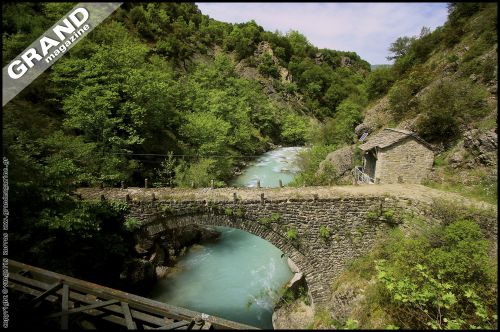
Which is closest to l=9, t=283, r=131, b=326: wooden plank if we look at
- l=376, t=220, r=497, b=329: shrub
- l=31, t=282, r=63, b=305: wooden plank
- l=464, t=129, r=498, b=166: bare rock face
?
l=31, t=282, r=63, b=305: wooden plank

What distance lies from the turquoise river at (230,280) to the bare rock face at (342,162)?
709cm

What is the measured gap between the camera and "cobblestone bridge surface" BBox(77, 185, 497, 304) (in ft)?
38.6

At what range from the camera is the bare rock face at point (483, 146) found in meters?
12.5

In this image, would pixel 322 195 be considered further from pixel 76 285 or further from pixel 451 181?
pixel 76 285

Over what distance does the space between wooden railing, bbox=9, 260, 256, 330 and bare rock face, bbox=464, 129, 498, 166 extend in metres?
13.9

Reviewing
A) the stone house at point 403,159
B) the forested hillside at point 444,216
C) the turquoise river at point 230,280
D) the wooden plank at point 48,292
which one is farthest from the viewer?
the stone house at point 403,159

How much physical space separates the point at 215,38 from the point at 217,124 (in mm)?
38756

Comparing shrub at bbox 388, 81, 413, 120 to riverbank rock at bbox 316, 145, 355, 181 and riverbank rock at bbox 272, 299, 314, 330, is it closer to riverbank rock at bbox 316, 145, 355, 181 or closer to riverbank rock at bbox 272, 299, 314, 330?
riverbank rock at bbox 316, 145, 355, 181

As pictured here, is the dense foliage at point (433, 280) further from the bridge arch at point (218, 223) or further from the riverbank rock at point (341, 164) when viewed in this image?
the riverbank rock at point (341, 164)

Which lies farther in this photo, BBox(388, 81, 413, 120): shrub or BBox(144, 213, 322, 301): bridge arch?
BBox(388, 81, 413, 120): shrub

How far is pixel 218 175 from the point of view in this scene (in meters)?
21.8

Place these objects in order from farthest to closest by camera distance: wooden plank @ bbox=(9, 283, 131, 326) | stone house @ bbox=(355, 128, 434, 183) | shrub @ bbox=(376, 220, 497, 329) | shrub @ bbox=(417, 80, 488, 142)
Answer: shrub @ bbox=(417, 80, 488, 142) → stone house @ bbox=(355, 128, 434, 183) → shrub @ bbox=(376, 220, 497, 329) → wooden plank @ bbox=(9, 283, 131, 326)

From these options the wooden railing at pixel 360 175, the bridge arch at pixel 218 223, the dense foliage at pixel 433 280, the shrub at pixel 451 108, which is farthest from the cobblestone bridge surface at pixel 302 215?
the shrub at pixel 451 108

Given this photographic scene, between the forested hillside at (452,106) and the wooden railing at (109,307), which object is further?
the forested hillside at (452,106)
